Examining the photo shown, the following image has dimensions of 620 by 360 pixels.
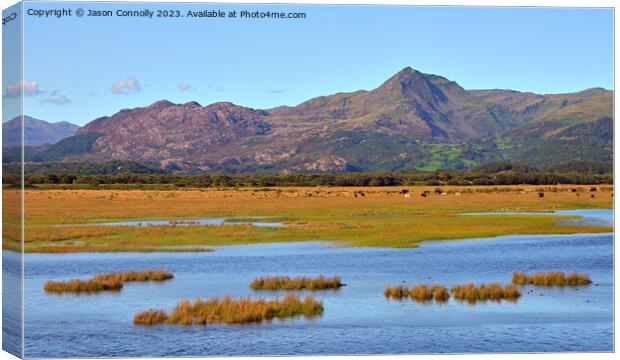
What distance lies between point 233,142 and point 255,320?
42.4 feet

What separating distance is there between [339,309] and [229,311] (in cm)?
317

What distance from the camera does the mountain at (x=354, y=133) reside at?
31.2m

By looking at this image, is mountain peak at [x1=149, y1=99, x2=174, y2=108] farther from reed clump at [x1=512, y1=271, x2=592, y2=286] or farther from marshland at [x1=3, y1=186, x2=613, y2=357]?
reed clump at [x1=512, y1=271, x2=592, y2=286]

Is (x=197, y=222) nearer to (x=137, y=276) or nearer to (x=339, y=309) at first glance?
(x=137, y=276)

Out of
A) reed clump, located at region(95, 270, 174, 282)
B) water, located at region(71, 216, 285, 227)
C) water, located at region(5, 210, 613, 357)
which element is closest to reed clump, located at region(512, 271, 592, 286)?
water, located at region(5, 210, 613, 357)

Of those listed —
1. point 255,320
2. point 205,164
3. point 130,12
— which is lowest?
point 255,320

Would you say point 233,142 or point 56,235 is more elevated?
point 233,142

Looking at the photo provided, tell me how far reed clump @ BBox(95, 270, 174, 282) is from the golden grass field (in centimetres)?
313

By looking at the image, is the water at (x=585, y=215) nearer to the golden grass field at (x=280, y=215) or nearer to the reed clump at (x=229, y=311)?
the golden grass field at (x=280, y=215)

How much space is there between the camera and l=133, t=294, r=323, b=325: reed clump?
24.3 meters

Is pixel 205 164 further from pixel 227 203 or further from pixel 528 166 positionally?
pixel 528 166

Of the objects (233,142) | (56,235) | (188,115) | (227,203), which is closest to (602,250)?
(233,142)

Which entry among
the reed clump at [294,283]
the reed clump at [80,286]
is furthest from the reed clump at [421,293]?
the reed clump at [80,286]

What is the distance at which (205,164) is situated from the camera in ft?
120
